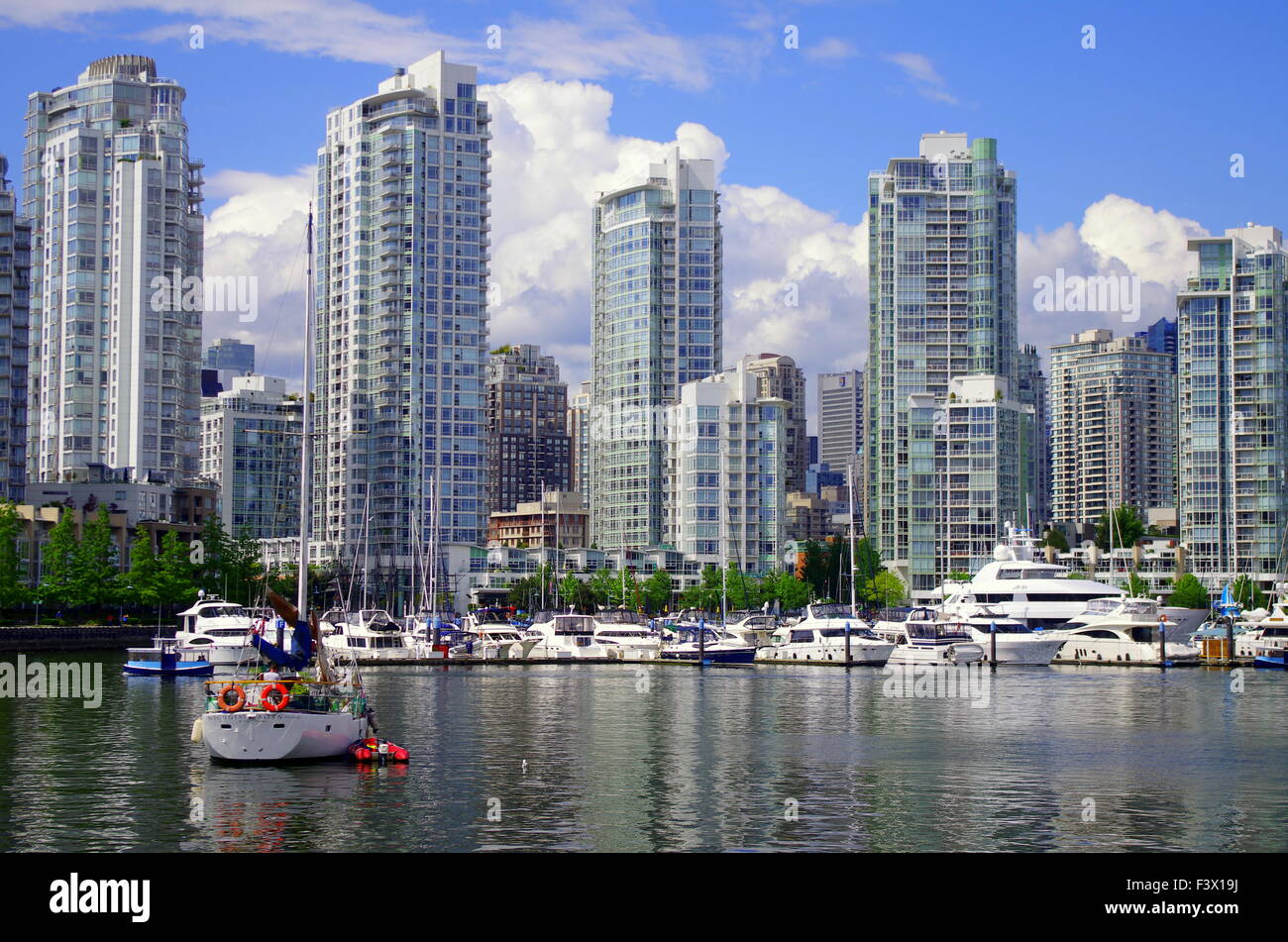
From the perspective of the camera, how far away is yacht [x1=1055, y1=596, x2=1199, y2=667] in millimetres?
138125

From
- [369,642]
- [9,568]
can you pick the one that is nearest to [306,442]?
→ [369,642]

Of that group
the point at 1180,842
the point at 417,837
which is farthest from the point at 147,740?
the point at 1180,842

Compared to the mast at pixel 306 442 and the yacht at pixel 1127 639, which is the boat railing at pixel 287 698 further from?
the yacht at pixel 1127 639

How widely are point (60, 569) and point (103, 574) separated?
158 inches

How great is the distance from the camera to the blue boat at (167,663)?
111m

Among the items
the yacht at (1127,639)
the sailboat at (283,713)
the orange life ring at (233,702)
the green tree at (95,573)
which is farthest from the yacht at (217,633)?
the yacht at (1127,639)

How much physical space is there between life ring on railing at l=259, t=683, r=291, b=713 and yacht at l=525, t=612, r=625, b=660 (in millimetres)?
90535

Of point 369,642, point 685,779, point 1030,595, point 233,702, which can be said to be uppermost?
point 233,702

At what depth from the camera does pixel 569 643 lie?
150 meters

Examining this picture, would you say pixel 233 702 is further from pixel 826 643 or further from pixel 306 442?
pixel 826 643
